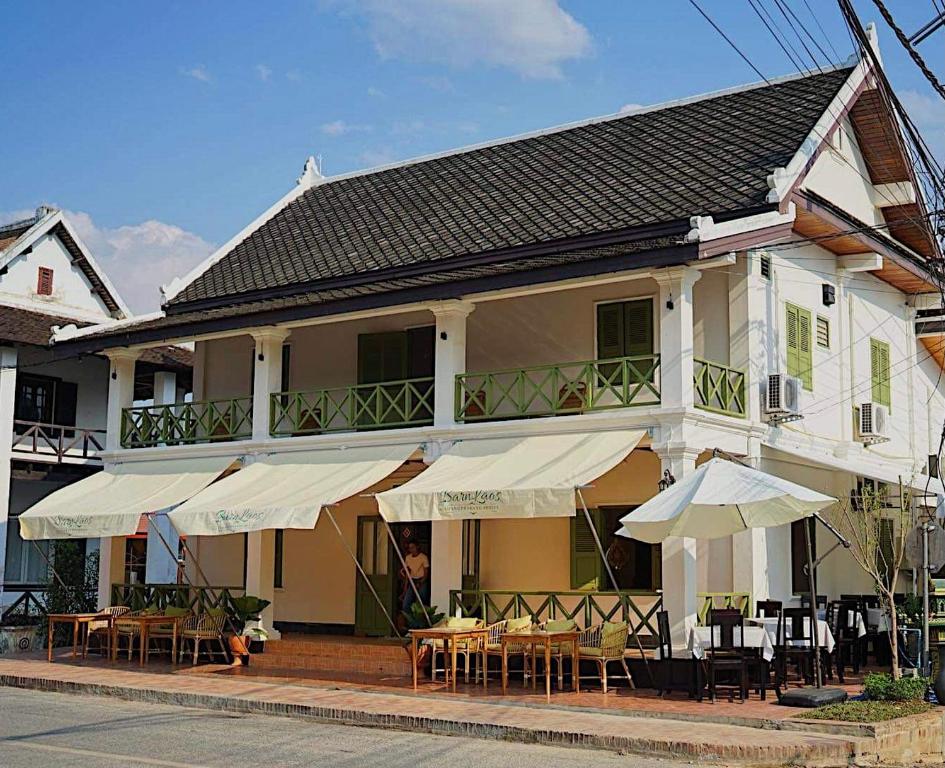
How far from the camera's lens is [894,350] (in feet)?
76.1

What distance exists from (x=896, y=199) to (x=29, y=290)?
68.9 ft

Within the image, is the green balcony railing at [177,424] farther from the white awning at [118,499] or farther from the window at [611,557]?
the window at [611,557]

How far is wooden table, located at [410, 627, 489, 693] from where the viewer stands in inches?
660

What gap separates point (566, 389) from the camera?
18.2 metres

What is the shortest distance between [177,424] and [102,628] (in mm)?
3838

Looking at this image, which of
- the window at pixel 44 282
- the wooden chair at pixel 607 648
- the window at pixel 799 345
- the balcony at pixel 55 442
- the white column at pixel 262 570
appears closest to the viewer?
the wooden chair at pixel 607 648

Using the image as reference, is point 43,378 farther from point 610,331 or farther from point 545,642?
point 545,642

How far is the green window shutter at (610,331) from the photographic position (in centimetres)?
1966

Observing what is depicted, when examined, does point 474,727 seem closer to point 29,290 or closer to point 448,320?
point 448,320

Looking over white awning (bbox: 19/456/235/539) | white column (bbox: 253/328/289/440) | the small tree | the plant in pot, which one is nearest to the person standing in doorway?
the plant in pot

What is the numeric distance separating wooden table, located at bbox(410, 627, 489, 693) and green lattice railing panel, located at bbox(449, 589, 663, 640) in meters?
0.77

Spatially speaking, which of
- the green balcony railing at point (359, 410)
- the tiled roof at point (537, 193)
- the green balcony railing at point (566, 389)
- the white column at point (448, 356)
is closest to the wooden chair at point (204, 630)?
the green balcony railing at point (359, 410)

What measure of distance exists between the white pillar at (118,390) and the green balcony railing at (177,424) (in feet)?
0.41

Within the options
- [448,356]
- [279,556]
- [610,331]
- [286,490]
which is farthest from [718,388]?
[279,556]
